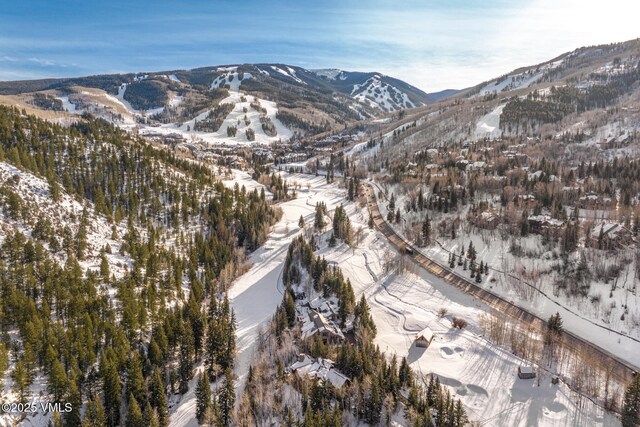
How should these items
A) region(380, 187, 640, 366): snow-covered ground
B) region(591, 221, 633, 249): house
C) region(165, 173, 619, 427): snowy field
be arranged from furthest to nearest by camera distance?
1. region(591, 221, 633, 249): house
2. region(380, 187, 640, 366): snow-covered ground
3. region(165, 173, 619, 427): snowy field

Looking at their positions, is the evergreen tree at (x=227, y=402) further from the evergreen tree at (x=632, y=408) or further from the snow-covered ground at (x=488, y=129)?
the snow-covered ground at (x=488, y=129)

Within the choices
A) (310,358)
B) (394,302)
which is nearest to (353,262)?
(394,302)

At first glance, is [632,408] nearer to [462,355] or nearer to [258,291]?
[462,355]

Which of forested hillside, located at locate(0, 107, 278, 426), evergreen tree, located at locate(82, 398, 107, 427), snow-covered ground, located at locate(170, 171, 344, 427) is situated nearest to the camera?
evergreen tree, located at locate(82, 398, 107, 427)

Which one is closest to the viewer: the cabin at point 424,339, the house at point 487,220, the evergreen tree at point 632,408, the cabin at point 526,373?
the evergreen tree at point 632,408

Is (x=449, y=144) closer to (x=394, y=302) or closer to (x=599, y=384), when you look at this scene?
(x=394, y=302)

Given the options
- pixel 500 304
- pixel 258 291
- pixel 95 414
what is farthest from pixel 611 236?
pixel 95 414

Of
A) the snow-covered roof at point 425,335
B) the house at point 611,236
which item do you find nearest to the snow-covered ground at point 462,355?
the snow-covered roof at point 425,335

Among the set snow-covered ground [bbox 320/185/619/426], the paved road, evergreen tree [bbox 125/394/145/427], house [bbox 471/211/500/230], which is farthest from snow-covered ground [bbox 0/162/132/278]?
house [bbox 471/211/500/230]

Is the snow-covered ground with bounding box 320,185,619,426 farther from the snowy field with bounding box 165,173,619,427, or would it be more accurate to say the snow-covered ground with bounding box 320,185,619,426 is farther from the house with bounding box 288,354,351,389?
the house with bounding box 288,354,351,389

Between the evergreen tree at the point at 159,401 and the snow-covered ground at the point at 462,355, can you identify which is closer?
the snow-covered ground at the point at 462,355
